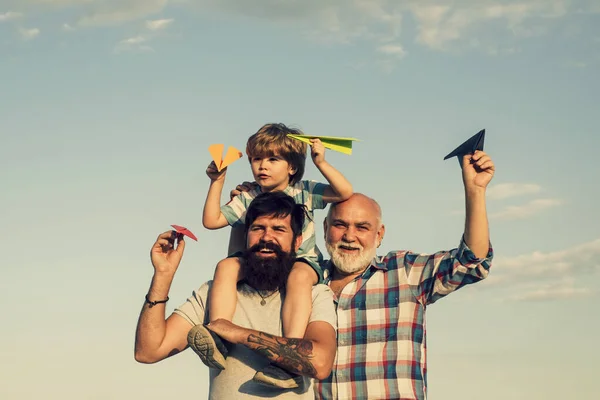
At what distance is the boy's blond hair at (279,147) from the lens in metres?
9.45

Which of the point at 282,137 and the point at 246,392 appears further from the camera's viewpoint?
the point at 282,137

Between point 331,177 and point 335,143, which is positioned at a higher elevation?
point 335,143

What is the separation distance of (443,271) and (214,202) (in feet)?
8.16

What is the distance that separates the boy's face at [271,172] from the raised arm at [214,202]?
Answer: 0.38 meters

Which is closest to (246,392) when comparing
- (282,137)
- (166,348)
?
(166,348)

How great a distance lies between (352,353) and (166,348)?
189cm

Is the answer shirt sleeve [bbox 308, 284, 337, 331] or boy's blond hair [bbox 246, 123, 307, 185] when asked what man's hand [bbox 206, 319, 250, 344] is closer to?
shirt sleeve [bbox 308, 284, 337, 331]

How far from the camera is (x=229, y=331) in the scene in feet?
24.8

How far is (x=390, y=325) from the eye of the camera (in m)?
8.88

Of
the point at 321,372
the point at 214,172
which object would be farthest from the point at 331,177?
the point at 321,372

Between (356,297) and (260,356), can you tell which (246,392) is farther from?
(356,297)

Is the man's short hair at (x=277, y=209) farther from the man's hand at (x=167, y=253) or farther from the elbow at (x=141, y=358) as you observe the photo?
the elbow at (x=141, y=358)

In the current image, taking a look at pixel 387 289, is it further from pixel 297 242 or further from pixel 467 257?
pixel 297 242

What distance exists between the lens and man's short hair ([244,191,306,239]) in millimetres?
8375
